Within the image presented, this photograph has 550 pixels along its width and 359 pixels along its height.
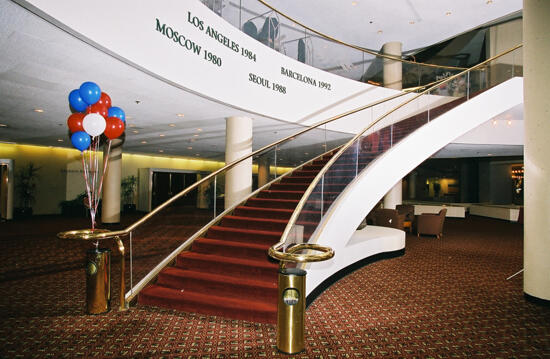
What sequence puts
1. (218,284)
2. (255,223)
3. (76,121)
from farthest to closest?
(255,223), (76,121), (218,284)

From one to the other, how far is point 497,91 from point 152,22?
8.60 m

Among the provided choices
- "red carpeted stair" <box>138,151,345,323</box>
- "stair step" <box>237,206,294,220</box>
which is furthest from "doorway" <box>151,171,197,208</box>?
"red carpeted stair" <box>138,151,345,323</box>

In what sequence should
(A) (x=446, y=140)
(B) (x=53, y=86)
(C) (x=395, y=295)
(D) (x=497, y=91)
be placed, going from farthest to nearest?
(D) (x=497, y=91) < (A) (x=446, y=140) < (B) (x=53, y=86) < (C) (x=395, y=295)

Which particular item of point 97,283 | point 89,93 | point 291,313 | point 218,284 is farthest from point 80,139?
point 291,313

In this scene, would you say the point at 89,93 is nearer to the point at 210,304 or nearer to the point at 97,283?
the point at 97,283

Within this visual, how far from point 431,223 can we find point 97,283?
30.8 ft

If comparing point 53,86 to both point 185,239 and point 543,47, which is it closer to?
point 185,239

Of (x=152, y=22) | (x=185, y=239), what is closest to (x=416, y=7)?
(x=152, y=22)

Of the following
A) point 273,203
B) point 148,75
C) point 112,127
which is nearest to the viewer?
point 112,127

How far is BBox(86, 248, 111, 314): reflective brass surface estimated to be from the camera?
149 inches

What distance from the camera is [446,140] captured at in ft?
25.0

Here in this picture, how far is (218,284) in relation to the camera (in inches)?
166

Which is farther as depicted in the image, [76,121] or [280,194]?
[280,194]

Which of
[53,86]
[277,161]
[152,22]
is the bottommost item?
[277,161]
